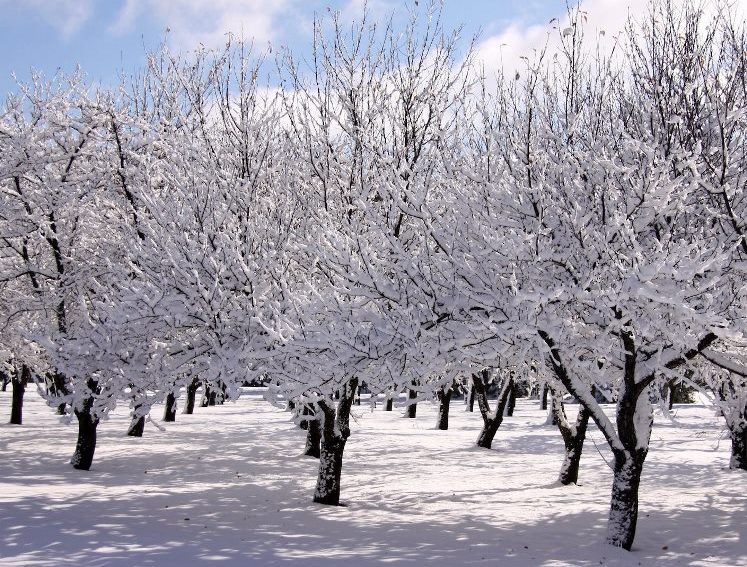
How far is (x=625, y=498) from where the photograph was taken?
337 inches

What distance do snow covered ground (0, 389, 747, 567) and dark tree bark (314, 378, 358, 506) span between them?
384 millimetres

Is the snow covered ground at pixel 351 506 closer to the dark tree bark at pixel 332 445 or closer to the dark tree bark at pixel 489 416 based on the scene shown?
the dark tree bark at pixel 332 445

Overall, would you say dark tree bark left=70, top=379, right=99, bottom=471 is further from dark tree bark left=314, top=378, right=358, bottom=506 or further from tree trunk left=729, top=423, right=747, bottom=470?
tree trunk left=729, top=423, right=747, bottom=470

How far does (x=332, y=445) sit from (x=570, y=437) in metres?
5.68

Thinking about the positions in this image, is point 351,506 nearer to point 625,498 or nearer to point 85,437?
point 625,498

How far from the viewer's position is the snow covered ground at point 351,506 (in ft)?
26.2

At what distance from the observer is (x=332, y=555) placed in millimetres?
7852

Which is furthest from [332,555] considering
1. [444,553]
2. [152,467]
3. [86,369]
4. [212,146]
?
[152,467]

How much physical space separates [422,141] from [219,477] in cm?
871

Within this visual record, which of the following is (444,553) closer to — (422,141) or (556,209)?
(556,209)

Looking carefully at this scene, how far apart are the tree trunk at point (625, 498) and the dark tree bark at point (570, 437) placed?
4.96 meters

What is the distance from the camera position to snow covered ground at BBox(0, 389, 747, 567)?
7.99 metres

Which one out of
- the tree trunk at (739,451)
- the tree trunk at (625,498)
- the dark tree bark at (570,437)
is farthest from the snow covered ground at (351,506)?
the tree trunk at (739,451)

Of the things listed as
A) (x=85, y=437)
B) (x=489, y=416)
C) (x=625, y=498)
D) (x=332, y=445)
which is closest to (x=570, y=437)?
(x=625, y=498)
